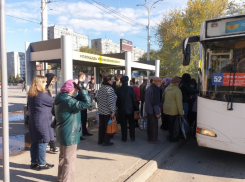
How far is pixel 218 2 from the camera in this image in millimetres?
18766

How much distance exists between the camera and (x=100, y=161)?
166 inches

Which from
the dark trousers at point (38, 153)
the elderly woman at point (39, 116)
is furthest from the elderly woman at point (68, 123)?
the dark trousers at point (38, 153)

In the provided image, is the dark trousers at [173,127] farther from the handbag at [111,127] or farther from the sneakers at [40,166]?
the sneakers at [40,166]

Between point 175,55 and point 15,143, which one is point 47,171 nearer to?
point 15,143

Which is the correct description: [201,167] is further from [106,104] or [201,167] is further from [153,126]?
[106,104]

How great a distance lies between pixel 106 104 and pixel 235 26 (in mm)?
3192

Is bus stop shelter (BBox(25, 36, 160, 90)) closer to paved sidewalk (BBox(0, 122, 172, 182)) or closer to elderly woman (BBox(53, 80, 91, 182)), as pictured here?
paved sidewalk (BBox(0, 122, 172, 182))

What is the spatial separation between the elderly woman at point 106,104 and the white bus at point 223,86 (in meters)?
1.97

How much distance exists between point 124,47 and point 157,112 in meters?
10.6

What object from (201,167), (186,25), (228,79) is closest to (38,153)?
(201,167)

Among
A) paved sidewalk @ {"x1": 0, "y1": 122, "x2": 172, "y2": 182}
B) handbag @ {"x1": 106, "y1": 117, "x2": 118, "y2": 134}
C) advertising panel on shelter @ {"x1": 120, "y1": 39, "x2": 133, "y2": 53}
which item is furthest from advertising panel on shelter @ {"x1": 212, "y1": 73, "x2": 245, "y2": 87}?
advertising panel on shelter @ {"x1": 120, "y1": 39, "x2": 133, "y2": 53}

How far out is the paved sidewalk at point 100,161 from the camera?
3.54 meters

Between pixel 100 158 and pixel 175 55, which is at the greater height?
pixel 175 55

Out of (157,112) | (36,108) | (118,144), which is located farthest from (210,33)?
(36,108)
